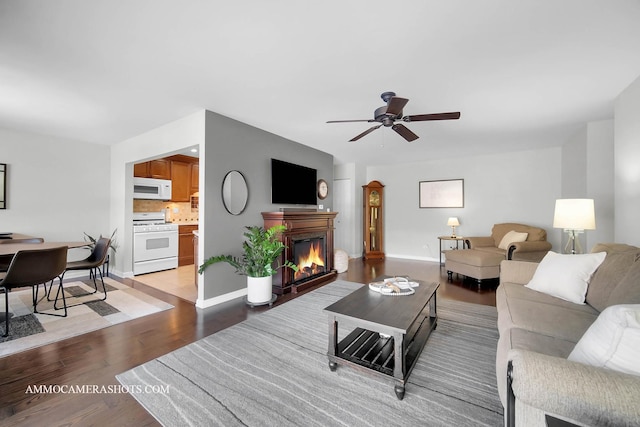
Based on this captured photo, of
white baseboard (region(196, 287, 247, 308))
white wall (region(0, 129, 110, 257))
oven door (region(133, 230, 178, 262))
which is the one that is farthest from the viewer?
oven door (region(133, 230, 178, 262))

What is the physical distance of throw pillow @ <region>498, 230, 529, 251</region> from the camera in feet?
14.4

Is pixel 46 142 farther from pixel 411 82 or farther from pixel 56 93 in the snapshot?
pixel 411 82

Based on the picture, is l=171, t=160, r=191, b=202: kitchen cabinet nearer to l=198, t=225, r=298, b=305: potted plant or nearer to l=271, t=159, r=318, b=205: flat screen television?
l=271, t=159, r=318, b=205: flat screen television

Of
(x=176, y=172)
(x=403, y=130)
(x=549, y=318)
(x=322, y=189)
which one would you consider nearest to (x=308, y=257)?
(x=322, y=189)

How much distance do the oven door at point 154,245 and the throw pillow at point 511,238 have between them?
20.2 feet

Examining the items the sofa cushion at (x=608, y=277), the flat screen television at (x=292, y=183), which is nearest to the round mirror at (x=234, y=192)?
the flat screen television at (x=292, y=183)

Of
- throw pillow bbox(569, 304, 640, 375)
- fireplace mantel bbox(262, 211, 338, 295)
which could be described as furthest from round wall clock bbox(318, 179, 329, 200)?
throw pillow bbox(569, 304, 640, 375)

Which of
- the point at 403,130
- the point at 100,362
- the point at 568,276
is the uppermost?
the point at 403,130

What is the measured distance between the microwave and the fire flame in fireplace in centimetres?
330

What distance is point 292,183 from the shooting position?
4.50 metres

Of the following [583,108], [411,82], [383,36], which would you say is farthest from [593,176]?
[383,36]

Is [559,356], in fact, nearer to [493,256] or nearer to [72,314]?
[493,256]

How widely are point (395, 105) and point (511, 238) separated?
3833 mm

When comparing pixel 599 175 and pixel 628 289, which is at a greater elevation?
pixel 599 175
